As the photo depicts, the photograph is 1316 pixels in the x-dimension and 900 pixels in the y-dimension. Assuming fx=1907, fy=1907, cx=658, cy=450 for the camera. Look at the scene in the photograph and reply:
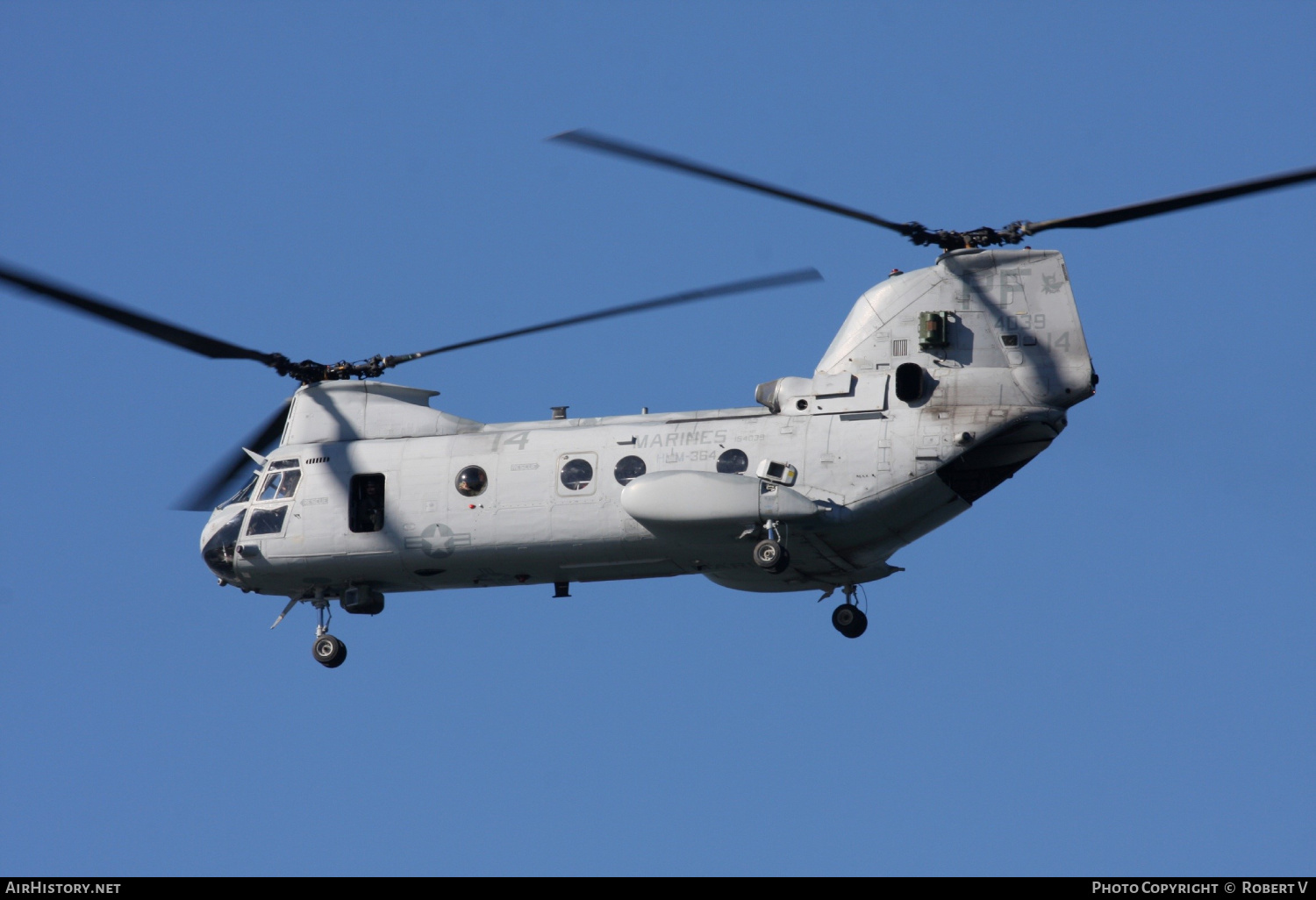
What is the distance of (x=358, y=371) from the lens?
35156mm

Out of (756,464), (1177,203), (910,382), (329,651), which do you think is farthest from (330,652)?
(1177,203)

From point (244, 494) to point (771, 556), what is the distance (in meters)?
10.6

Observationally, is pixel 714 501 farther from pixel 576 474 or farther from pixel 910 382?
pixel 910 382

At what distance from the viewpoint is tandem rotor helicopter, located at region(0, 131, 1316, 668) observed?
30047 mm

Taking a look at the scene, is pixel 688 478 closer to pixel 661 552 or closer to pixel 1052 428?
pixel 661 552

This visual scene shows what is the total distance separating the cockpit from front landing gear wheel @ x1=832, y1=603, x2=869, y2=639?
32.4 ft

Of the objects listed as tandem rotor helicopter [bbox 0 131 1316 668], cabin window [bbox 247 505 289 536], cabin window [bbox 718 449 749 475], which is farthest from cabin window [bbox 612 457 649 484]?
cabin window [bbox 247 505 289 536]

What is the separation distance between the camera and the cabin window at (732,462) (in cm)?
3075

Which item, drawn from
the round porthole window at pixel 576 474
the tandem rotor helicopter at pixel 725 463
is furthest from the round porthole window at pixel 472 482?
the round porthole window at pixel 576 474

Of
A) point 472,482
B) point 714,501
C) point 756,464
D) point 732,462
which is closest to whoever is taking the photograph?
point 714,501

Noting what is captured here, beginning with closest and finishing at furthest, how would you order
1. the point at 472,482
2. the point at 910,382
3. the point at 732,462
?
the point at 910,382 → the point at 732,462 → the point at 472,482

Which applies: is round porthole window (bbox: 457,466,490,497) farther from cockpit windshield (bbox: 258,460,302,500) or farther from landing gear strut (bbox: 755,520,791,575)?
landing gear strut (bbox: 755,520,791,575)

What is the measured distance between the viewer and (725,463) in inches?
1214

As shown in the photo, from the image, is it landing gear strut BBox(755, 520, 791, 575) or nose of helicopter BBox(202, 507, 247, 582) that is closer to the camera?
landing gear strut BBox(755, 520, 791, 575)
